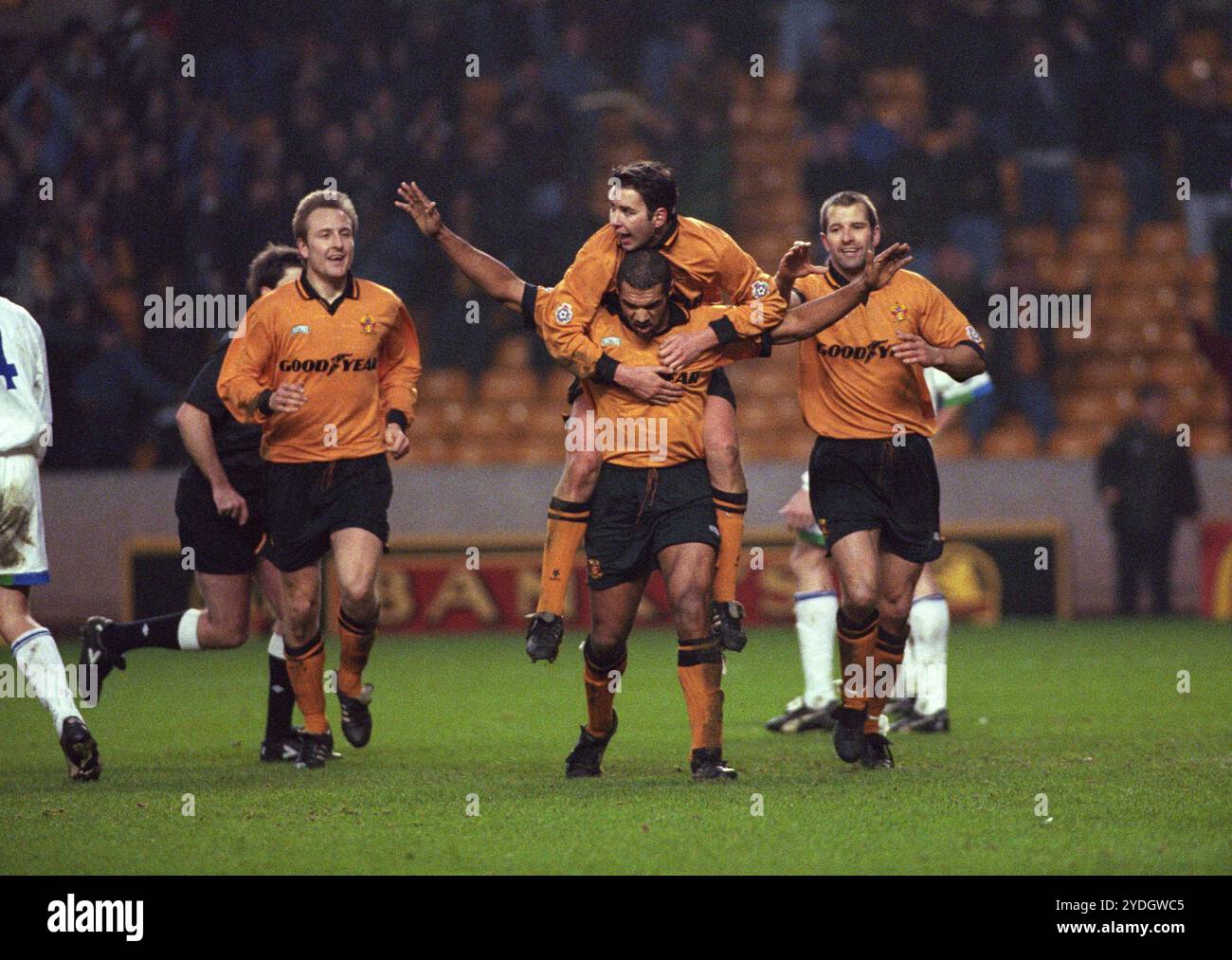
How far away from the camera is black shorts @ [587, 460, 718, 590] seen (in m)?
6.91

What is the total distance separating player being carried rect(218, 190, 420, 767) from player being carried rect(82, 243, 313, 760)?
0.33m

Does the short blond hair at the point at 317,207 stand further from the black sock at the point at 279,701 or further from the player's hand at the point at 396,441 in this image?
the black sock at the point at 279,701

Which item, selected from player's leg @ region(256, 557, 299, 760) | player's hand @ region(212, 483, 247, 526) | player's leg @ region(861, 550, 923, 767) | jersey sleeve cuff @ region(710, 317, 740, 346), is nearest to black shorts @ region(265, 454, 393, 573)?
player's hand @ region(212, 483, 247, 526)

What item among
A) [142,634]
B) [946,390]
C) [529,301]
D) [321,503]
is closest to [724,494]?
[529,301]

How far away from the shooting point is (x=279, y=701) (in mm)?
8039

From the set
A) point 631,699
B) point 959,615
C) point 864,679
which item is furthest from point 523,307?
point 959,615

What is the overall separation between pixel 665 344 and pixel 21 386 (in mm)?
2431

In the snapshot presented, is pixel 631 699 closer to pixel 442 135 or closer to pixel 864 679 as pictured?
pixel 864 679

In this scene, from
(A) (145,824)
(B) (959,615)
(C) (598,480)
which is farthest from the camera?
(B) (959,615)

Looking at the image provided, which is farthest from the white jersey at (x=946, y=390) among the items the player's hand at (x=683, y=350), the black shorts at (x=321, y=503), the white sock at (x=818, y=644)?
the black shorts at (x=321, y=503)

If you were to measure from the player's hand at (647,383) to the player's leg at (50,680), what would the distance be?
233 centimetres
